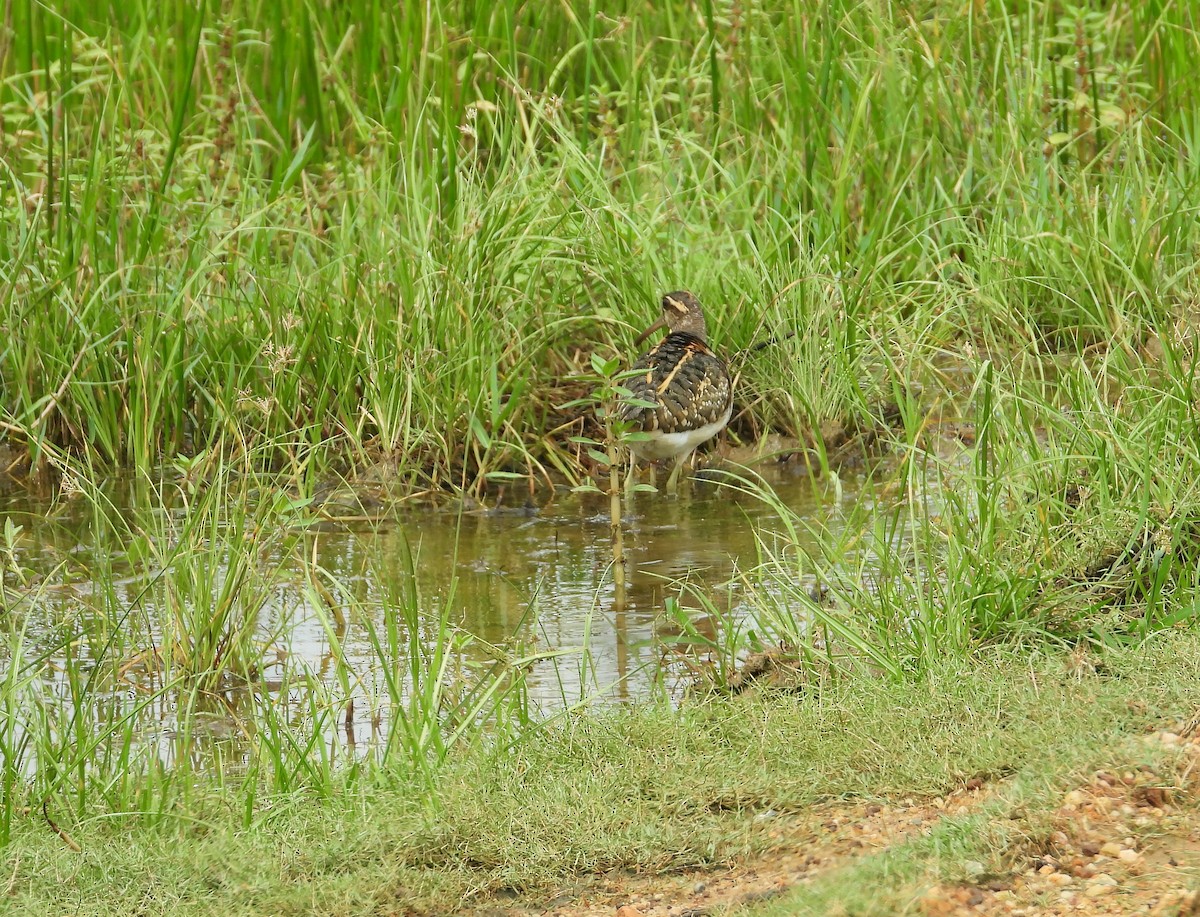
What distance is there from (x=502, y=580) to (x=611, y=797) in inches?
87.0

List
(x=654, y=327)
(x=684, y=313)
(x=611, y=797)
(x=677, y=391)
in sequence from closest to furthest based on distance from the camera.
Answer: (x=611, y=797) < (x=677, y=391) < (x=684, y=313) < (x=654, y=327)

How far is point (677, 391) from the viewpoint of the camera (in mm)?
6512

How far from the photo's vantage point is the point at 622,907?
3465 millimetres

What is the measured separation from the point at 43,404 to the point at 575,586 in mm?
2387

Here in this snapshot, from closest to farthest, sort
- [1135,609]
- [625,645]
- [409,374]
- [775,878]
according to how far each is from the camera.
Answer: [775,878]
[1135,609]
[625,645]
[409,374]

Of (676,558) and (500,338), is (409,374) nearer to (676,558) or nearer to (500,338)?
(500,338)

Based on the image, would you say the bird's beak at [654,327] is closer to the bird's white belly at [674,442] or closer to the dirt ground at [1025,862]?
the bird's white belly at [674,442]

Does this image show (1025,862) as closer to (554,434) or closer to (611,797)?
(611,797)

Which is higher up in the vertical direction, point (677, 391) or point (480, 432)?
point (677, 391)

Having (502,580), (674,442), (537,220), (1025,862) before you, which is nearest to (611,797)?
(1025,862)

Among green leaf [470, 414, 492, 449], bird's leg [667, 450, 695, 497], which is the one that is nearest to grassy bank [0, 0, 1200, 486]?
green leaf [470, 414, 492, 449]

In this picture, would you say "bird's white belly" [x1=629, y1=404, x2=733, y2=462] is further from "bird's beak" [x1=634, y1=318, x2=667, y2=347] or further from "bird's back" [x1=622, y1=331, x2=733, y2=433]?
"bird's beak" [x1=634, y1=318, x2=667, y2=347]

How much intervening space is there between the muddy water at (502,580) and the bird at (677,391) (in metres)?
0.27

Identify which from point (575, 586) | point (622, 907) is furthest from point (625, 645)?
point (622, 907)
